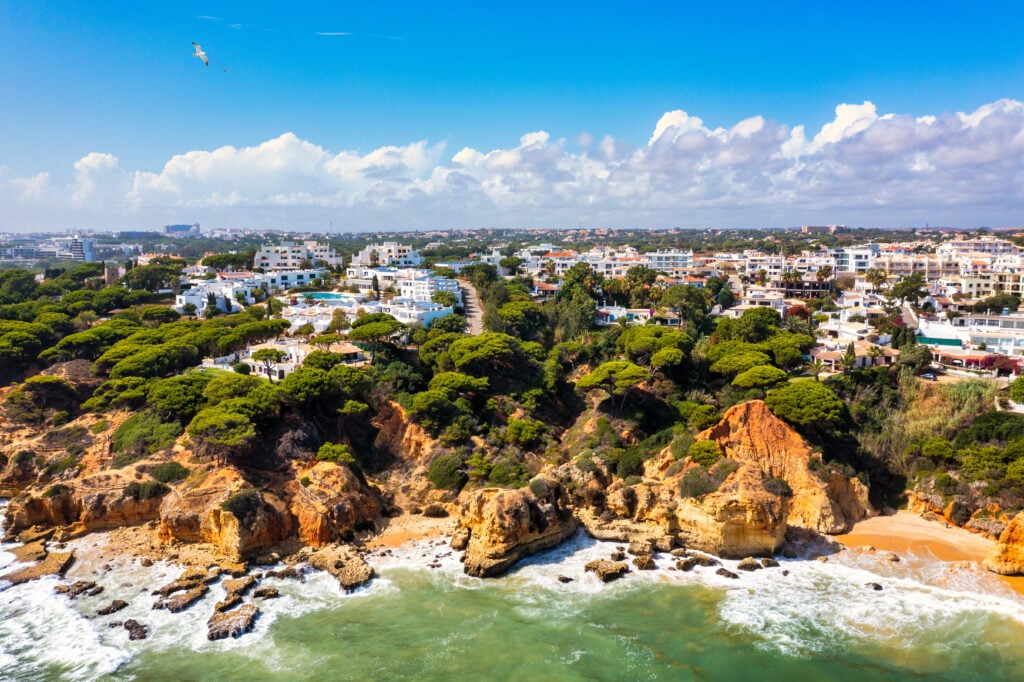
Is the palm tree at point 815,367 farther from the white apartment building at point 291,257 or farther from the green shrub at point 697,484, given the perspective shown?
the white apartment building at point 291,257

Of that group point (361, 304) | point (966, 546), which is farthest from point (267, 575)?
point (361, 304)

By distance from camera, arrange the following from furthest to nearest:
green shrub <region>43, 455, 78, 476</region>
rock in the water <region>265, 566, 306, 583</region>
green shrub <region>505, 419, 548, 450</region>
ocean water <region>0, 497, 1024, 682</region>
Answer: green shrub <region>505, 419, 548, 450</region> → green shrub <region>43, 455, 78, 476</region> → rock in the water <region>265, 566, 306, 583</region> → ocean water <region>0, 497, 1024, 682</region>

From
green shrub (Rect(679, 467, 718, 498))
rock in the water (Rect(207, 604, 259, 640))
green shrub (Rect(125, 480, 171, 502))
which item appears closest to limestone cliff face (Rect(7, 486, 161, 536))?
green shrub (Rect(125, 480, 171, 502))

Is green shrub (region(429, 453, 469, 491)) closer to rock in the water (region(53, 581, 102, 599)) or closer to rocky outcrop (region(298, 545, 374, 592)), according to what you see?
rocky outcrop (region(298, 545, 374, 592))

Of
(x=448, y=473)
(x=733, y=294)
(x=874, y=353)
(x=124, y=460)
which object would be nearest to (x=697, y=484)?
(x=448, y=473)

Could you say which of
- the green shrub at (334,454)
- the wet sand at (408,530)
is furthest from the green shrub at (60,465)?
the wet sand at (408,530)

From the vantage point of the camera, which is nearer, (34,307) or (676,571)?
(676,571)

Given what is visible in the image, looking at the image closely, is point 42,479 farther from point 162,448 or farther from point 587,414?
point 587,414

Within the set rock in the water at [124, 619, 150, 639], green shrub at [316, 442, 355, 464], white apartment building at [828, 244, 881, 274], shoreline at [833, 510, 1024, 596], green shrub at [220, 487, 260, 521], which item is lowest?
rock in the water at [124, 619, 150, 639]
